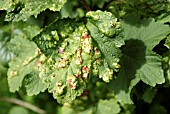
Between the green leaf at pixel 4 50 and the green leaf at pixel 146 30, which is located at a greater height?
the green leaf at pixel 146 30

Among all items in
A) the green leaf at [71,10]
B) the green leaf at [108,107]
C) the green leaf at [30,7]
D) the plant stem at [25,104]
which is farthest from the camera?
the plant stem at [25,104]

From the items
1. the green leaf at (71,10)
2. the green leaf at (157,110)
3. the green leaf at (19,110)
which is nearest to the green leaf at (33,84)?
the green leaf at (71,10)

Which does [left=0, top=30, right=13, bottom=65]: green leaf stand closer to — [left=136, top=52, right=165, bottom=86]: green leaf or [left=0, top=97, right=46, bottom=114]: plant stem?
[left=136, top=52, right=165, bottom=86]: green leaf

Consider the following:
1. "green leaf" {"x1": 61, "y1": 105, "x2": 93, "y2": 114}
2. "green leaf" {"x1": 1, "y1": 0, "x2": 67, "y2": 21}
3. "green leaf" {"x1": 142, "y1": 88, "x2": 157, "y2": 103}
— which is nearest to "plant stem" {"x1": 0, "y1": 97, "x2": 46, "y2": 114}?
"green leaf" {"x1": 61, "y1": 105, "x2": 93, "y2": 114}

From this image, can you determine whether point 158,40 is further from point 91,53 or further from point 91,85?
point 91,85

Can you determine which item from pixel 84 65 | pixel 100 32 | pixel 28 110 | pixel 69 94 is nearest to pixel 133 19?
pixel 100 32

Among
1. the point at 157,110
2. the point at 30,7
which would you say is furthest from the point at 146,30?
the point at 157,110

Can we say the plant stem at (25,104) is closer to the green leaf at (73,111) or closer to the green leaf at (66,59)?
the green leaf at (73,111)
